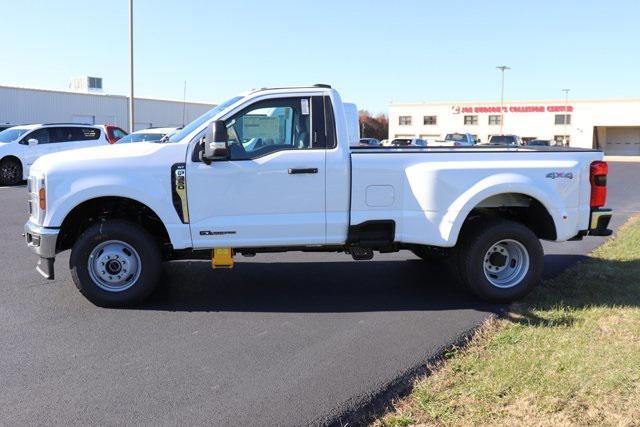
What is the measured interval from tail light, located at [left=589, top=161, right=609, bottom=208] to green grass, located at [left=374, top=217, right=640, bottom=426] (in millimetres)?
1016

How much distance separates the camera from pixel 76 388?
Result: 13.4 feet

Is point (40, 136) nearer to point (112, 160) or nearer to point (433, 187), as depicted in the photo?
point (112, 160)

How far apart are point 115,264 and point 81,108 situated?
139 feet

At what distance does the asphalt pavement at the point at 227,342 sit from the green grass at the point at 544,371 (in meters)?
0.28

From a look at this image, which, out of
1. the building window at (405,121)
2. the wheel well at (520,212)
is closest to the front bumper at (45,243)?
the wheel well at (520,212)

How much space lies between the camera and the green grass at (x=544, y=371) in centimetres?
366

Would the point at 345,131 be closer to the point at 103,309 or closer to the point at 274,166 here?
the point at 274,166

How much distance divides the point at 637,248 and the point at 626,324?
409 cm

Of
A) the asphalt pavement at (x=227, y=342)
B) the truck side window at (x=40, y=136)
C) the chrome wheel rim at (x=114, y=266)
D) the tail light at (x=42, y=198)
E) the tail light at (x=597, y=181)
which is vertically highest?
the truck side window at (x=40, y=136)

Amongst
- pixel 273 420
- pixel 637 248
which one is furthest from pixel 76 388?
pixel 637 248

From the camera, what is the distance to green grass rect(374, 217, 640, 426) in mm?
3662

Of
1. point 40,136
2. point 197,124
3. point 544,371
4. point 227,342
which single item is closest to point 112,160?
point 197,124

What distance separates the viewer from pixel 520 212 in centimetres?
675

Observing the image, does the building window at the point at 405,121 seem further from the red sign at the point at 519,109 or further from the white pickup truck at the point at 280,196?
the white pickup truck at the point at 280,196
